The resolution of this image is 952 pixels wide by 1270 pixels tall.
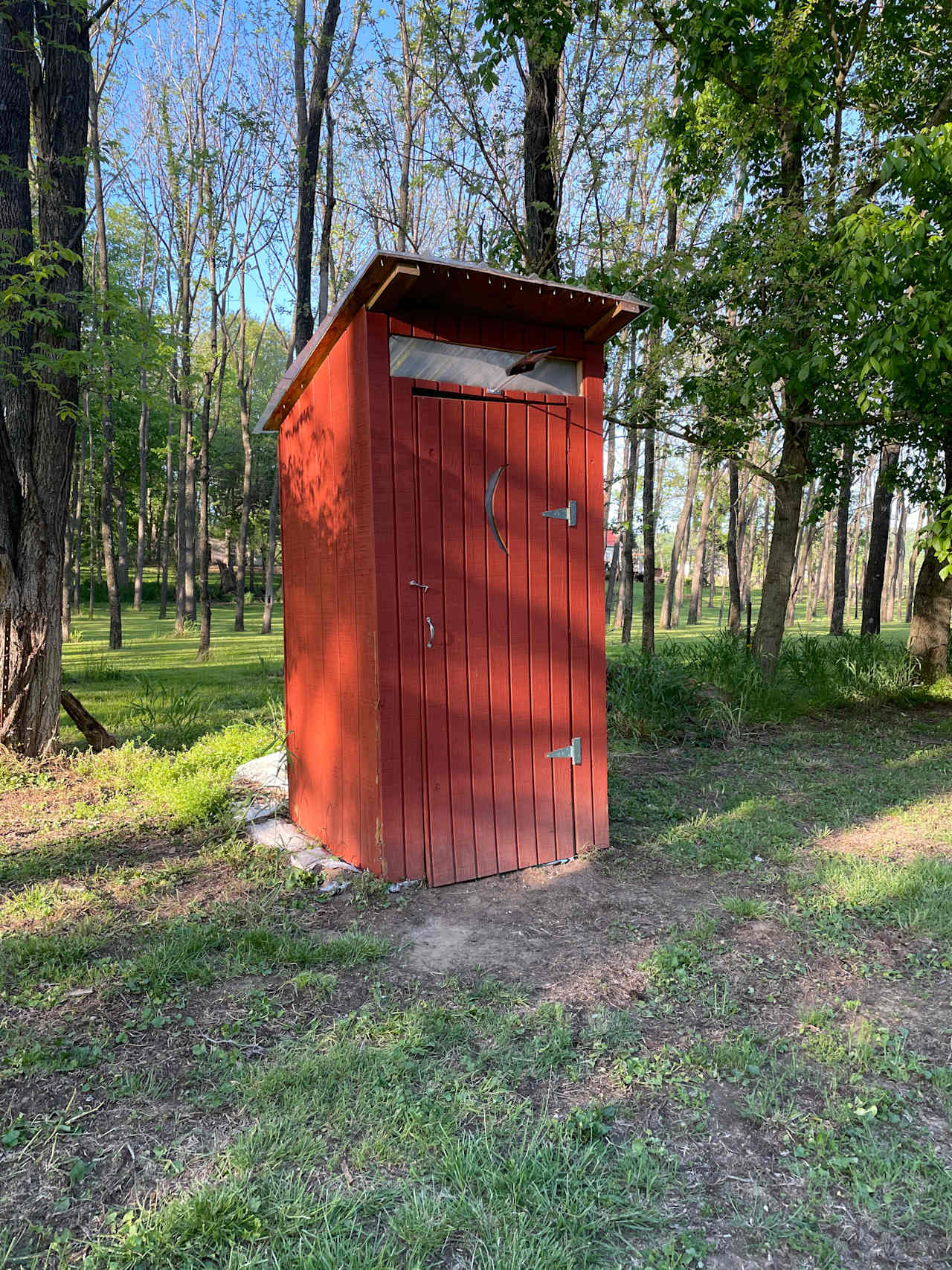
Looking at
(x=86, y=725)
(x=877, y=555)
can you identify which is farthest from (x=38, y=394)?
(x=877, y=555)

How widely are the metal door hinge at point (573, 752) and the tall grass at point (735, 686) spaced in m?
3.12

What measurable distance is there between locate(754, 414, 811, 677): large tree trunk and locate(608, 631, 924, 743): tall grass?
35 cm

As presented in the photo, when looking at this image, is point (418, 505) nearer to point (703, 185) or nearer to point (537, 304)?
point (537, 304)

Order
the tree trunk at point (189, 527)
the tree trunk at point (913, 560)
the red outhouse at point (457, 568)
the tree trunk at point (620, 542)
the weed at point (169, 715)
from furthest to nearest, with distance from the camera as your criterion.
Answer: the tree trunk at point (189, 527), the tree trunk at point (620, 542), the weed at point (169, 715), the tree trunk at point (913, 560), the red outhouse at point (457, 568)

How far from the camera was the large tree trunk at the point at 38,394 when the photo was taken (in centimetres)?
585

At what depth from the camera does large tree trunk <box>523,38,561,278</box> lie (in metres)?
6.82

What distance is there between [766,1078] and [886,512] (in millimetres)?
11871

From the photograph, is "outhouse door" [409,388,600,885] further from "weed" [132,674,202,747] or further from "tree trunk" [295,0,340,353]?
"tree trunk" [295,0,340,353]

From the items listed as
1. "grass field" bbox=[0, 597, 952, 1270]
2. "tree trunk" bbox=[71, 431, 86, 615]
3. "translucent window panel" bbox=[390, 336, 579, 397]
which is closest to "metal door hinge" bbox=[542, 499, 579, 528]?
"translucent window panel" bbox=[390, 336, 579, 397]

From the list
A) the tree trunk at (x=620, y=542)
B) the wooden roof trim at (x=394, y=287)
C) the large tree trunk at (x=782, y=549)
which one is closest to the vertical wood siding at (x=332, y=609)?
the wooden roof trim at (x=394, y=287)

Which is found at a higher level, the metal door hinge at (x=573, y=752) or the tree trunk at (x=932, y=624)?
the tree trunk at (x=932, y=624)

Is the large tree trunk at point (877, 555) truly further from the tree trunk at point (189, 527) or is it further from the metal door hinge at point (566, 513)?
the tree trunk at point (189, 527)

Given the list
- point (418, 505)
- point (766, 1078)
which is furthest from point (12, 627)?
point (766, 1078)

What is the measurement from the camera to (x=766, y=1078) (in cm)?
237
